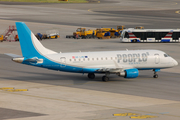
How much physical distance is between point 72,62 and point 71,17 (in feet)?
372

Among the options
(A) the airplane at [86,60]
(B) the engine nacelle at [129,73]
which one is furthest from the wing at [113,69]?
(B) the engine nacelle at [129,73]

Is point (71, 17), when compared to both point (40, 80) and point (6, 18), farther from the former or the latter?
point (40, 80)

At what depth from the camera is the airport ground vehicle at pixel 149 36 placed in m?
102

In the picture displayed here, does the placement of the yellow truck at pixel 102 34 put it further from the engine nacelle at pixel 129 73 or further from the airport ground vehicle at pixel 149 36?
the engine nacelle at pixel 129 73

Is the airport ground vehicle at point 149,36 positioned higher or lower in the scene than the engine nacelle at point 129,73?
higher

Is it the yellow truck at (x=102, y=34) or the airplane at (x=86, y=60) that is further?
the yellow truck at (x=102, y=34)

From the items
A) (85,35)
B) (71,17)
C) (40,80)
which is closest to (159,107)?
(40,80)

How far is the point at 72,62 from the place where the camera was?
5038 centimetres

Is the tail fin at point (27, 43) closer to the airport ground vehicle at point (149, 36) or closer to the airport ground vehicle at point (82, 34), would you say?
the airport ground vehicle at point (149, 36)

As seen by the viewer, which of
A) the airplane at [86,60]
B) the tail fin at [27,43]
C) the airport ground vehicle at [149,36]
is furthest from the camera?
the airport ground vehicle at [149,36]

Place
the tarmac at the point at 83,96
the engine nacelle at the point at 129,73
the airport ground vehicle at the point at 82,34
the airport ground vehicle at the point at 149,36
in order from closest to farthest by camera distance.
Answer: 1. the tarmac at the point at 83,96
2. the engine nacelle at the point at 129,73
3. the airport ground vehicle at the point at 149,36
4. the airport ground vehicle at the point at 82,34

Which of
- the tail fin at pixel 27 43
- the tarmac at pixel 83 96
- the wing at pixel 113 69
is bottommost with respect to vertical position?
the tarmac at pixel 83 96

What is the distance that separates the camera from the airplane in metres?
49.5

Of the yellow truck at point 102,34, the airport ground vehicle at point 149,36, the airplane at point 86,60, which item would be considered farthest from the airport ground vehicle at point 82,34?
the airplane at point 86,60
